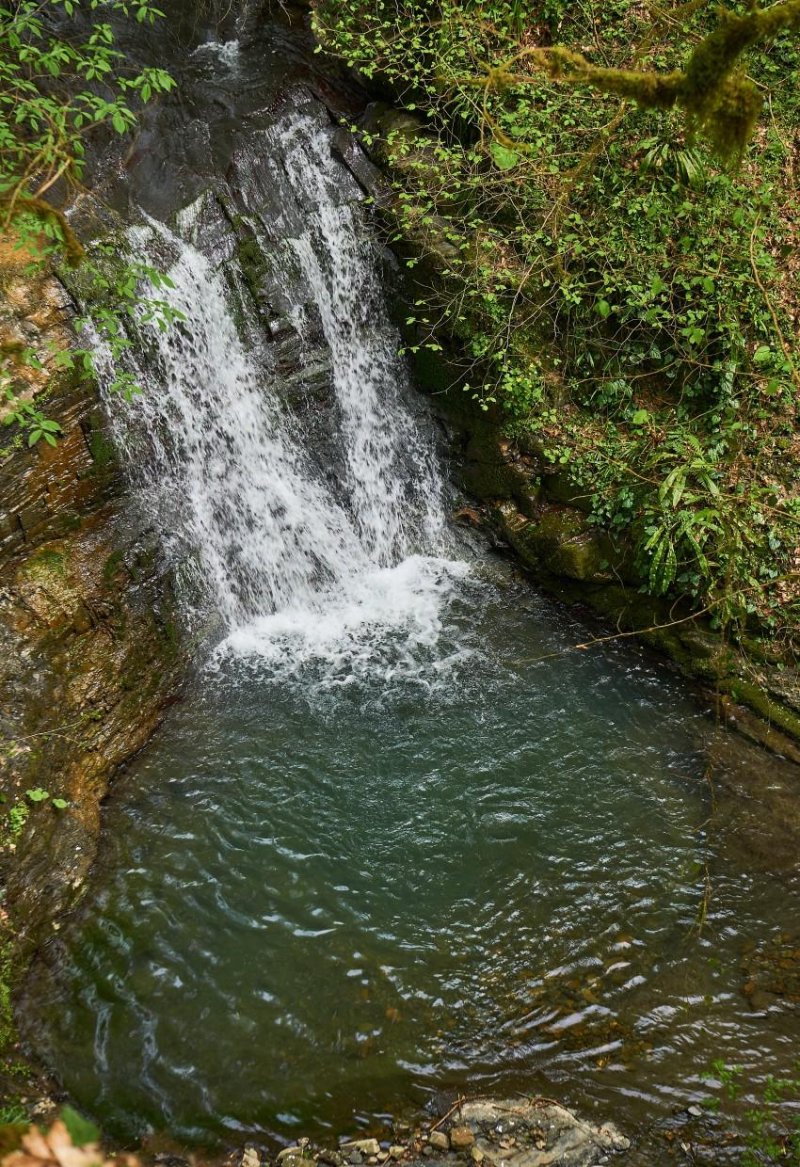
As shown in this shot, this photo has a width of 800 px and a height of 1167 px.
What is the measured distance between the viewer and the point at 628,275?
23.0ft

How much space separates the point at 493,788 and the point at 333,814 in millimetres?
1267

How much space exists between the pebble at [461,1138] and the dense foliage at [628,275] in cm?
436

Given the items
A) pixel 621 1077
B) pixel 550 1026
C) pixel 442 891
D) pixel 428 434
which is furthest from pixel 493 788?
pixel 428 434

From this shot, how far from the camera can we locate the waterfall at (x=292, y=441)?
23.6 ft

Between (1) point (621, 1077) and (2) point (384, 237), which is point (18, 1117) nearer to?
(1) point (621, 1077)

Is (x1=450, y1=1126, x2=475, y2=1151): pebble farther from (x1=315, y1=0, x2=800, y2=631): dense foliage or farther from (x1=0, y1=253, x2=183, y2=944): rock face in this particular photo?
(x1=315, y1=0, x2=800, y2=631): dense foliage

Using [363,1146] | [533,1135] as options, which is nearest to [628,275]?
[533,1135]

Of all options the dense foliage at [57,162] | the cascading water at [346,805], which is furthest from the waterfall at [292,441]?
the dense foliage at [57,162]

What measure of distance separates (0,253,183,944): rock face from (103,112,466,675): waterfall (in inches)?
20.5

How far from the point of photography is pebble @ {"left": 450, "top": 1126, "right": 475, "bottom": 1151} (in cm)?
344

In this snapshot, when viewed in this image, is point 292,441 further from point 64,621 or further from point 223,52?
point 223,52

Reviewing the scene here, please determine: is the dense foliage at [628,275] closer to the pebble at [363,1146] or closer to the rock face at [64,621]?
the rock face at [64,621]

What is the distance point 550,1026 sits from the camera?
4062mm

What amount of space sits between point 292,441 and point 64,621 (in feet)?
10.4
